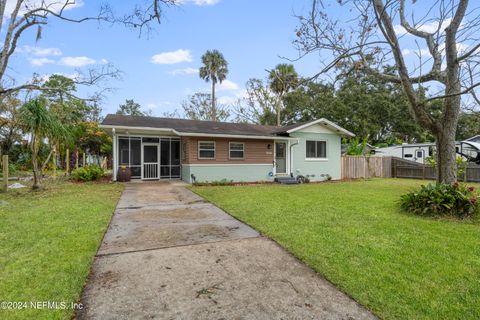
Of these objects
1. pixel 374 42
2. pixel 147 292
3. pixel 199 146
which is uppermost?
pixel 374 42

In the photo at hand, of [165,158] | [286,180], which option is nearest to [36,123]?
[165,158]

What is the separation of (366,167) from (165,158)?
13.4 metres

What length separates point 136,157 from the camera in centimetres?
1393

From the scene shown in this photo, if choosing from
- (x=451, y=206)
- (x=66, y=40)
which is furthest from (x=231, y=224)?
Result: (x=66, y=40)

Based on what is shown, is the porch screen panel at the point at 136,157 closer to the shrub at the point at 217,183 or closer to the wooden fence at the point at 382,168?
the shrub at the point at 217,183

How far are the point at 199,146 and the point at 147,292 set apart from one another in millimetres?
10776

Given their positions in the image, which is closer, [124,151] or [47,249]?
[47,249]

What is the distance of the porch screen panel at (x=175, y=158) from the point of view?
14832mm

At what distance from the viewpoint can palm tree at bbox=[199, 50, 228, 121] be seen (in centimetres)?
2656

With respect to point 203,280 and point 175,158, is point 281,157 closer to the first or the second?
point 175,158

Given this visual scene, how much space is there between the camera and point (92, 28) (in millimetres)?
10430

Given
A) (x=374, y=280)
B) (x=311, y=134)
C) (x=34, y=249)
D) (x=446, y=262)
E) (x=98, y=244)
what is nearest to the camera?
(x=374, y=280)

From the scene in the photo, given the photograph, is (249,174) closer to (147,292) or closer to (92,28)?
(92,28)

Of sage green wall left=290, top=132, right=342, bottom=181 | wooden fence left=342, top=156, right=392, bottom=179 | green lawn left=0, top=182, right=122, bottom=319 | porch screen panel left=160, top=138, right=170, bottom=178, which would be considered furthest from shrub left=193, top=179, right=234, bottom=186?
wooden fence left=342, top=156, right=392, bottom=179
